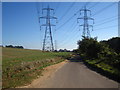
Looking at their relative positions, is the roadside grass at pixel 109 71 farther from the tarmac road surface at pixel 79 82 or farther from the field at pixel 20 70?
the field at pixel 20 70

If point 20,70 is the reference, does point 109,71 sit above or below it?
above

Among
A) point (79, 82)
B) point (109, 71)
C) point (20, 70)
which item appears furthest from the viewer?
point (20, 70)

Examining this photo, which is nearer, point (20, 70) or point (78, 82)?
point (78, 82)

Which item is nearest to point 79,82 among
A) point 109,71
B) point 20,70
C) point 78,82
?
point 78,82

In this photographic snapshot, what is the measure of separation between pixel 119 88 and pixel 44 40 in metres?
51.0

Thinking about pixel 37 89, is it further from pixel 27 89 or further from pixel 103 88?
pixel 103 88

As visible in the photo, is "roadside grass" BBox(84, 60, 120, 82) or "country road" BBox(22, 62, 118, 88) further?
"roadside grass" BBox(84, 60, 120, 82)

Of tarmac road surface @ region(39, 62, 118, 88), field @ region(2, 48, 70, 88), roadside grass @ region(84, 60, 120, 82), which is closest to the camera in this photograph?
tarmac road surface @ region(39, 62, 118, 88)

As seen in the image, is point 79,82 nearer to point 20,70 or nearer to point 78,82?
point 78,82

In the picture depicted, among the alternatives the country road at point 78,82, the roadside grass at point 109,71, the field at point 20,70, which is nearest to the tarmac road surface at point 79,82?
the country road at point 78,82

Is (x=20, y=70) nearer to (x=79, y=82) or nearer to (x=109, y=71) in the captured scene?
(x=109, y=71)

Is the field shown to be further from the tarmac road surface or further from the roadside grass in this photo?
the roadside grass

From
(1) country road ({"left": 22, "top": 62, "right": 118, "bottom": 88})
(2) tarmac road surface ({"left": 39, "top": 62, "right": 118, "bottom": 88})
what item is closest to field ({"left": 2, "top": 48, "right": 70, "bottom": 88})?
(1) country road ({"left": 22, "top": 62, "right": 118, "bottom": 88})

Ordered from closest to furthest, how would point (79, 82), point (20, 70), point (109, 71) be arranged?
point (79, 82) < point (109, 71) < point (20, 70)
